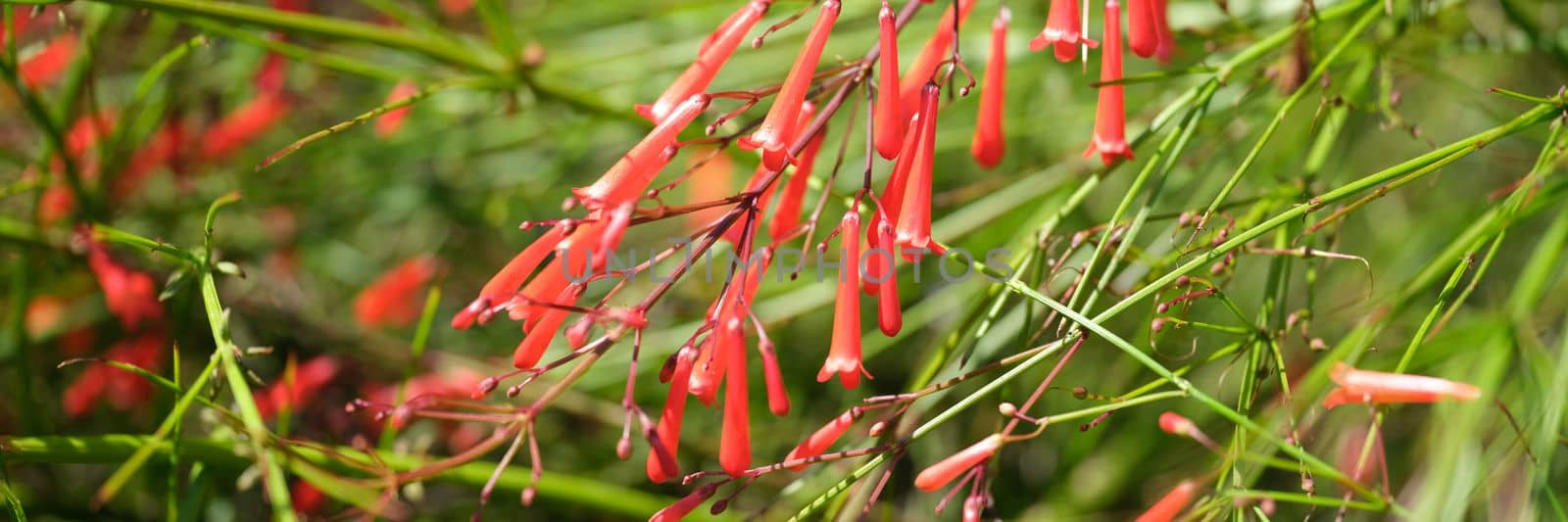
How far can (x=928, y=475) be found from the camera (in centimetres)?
88

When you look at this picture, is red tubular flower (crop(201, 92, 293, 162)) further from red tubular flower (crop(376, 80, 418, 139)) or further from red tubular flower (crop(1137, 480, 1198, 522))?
red tubular flower (crop(1137, 480, 1198, 522))

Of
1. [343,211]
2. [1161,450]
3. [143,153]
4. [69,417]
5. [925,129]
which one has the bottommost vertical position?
[1161,450]

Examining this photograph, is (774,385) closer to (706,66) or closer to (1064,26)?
(706,66)

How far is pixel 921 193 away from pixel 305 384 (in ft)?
4.20

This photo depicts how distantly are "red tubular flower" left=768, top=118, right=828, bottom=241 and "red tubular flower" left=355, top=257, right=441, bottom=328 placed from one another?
123 centimetres

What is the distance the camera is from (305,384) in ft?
5.77

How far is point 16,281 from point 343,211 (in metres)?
0.86

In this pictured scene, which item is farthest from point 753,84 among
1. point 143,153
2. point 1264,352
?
point 1264,352

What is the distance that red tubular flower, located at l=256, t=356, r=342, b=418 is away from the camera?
167 cm

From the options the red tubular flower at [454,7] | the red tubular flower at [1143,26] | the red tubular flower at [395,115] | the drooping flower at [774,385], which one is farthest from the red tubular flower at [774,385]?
the red tubular flower at [454,7]

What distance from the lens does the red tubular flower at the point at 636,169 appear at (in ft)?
2.63

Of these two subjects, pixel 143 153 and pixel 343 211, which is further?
pixel 343 211

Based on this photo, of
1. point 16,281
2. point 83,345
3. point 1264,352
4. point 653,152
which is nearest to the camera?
point 653,152

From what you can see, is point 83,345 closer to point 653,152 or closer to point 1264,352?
point 653,152
